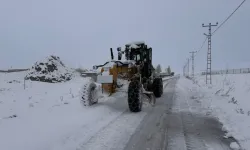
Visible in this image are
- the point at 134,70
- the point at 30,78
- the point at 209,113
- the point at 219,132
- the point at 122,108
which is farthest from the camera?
the point at 30,78

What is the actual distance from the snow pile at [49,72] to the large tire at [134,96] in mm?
16580

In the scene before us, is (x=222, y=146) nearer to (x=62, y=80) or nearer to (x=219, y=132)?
(x=219, y=132)

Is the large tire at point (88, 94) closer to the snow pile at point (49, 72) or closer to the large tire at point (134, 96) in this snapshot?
the large tire at point (134, 96)

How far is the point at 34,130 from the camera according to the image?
268 inches

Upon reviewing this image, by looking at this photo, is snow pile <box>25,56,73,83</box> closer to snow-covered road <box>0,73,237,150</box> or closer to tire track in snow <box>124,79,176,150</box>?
snow-covered road <box>0,73,237,150</box>

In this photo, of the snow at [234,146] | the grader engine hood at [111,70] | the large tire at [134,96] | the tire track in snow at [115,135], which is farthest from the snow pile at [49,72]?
the snow at [234,146]

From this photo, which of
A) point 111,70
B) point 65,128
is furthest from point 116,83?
point 65,128

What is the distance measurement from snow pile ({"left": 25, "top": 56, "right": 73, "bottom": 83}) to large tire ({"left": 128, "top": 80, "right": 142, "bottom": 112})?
54.4 feet

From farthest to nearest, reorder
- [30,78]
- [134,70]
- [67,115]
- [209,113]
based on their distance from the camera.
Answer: [30,78]
[134,70]
[209,113]
[67,115]

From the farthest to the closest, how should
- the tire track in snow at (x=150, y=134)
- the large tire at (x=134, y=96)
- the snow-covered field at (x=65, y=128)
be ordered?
the large tire at (x=134, y=96)
the tire track in snow at (x=150, y=134)
the snow-covered field at (x=65, y=128)

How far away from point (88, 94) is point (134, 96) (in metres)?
2.05

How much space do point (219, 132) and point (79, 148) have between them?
12.4 feet

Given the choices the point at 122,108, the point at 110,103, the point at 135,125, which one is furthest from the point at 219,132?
the point at 110,103

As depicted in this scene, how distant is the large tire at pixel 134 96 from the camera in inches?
392
